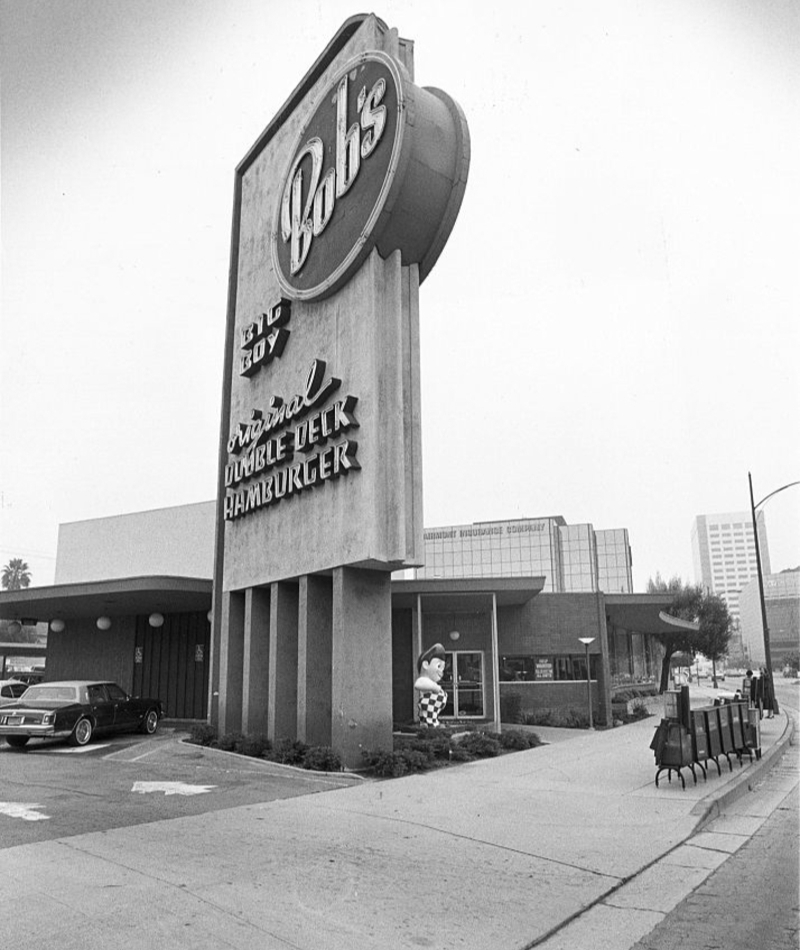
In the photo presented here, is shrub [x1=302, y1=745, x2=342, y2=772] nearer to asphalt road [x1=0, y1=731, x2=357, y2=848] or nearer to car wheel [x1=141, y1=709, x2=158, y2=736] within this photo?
asphalt road [x1=0, y1=731, x2=357, y2=848]

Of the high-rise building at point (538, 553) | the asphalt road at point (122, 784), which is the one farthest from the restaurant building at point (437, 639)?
the high-rise building at point (538, 553)

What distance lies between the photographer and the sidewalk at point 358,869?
18.5ft

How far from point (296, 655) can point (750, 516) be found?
→ 79.9 ft

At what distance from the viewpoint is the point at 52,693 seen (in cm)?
1809

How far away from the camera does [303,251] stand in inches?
693

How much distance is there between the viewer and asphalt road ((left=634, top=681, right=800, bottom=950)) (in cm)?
575

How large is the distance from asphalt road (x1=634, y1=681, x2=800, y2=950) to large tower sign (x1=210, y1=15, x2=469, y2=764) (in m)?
7.02

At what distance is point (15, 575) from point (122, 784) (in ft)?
372

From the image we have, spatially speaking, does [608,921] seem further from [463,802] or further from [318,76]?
[318,76]

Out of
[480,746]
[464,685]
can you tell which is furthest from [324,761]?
[464,685]

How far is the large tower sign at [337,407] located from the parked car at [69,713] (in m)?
2.28

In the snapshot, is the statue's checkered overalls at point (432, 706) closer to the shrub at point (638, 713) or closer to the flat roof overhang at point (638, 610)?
the flat roof overhang at point (638, 610)

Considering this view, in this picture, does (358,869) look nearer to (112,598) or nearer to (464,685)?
(112,598)

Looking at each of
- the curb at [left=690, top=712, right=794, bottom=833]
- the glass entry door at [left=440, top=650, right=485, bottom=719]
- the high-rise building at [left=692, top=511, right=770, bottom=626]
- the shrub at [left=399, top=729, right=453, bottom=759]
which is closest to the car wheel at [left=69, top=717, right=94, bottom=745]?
the shrub at [left=399, top=729, right=453, bottom=759]
